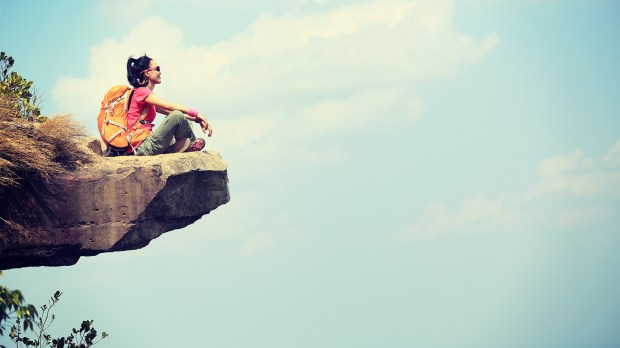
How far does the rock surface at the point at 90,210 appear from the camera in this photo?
553 inches

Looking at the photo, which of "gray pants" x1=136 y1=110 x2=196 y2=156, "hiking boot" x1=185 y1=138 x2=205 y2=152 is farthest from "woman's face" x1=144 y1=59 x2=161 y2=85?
"hiking boot" x1=185 y1=138 x2=205 y2=152

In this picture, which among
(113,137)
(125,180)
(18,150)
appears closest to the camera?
(18,150)

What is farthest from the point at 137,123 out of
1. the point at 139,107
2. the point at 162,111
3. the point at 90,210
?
the point at 90,210

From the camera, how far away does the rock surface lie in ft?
46.1

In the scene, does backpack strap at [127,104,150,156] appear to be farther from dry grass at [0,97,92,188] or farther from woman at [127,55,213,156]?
dry grass at [0,97,92,188]

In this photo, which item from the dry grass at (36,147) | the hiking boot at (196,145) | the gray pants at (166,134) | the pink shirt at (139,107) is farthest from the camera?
the hiking boot at (196,145)

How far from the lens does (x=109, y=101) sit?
15312 mm

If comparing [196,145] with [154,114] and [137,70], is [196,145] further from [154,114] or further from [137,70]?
[137,70]

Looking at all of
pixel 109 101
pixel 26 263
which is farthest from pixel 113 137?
pixel 26 263

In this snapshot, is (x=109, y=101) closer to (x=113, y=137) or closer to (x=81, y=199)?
(x=113, y=137)

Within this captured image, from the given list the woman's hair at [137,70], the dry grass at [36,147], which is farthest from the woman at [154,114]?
the dry grass at [36,147]

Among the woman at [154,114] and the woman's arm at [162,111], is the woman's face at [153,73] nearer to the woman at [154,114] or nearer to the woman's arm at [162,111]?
the woman at [154,114]

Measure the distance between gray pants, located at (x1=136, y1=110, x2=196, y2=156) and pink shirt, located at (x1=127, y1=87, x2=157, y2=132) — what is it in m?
0.47

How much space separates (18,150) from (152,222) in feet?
9.00
